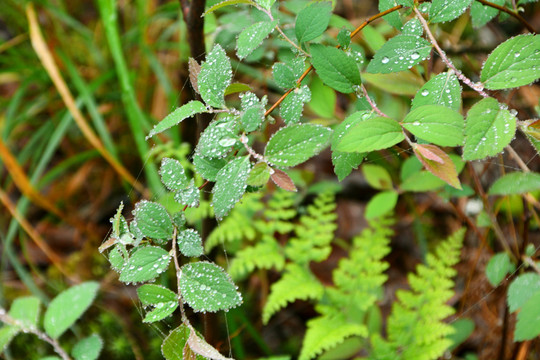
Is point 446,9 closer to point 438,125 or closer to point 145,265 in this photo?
point 438,125

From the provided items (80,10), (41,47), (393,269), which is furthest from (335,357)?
(80,10)

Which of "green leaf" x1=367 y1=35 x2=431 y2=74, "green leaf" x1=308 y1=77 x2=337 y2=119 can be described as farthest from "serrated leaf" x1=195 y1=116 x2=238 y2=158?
"green leaf" x1=308 y1=77 x2=337 y2=119

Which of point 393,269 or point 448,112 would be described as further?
point 393,269

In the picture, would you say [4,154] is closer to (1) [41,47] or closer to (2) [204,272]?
(1) [41,47]

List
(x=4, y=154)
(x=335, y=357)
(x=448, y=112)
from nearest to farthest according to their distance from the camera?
(x=448, y=112) → (x=335, y=357) → (x=4, y=154)

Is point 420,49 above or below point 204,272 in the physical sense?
above

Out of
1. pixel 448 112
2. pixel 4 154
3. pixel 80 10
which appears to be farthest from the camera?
pixel 80 10

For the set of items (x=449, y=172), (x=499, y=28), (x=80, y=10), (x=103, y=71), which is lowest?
(x=449, y=172)

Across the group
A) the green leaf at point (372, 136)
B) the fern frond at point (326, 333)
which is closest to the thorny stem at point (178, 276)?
the green leaf at point (372, 136)
